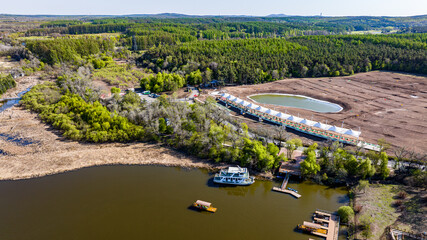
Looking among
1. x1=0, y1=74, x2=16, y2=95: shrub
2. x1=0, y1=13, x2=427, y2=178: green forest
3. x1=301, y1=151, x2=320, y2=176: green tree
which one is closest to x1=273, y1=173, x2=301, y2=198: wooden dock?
x1=301, y1=151, x2=320, y2=176: green tree

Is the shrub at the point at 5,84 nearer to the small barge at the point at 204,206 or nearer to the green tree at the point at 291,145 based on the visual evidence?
the small barge at the point at 204,206

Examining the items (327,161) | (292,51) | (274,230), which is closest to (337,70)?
(292,51)

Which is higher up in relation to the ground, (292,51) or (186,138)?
(292,51)

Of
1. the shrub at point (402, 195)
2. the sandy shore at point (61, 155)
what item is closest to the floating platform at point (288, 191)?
the sandy shore at point (61, 155)

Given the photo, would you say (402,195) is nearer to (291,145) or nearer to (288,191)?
(288,191)

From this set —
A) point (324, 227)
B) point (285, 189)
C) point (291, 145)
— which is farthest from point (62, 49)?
point (324, 227)

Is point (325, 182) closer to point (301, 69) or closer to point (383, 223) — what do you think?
point (383, 223)
